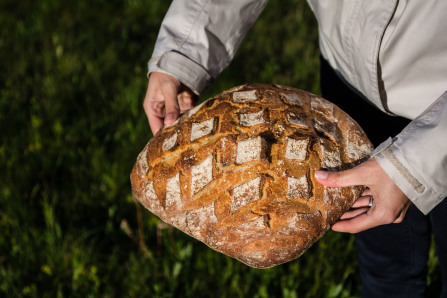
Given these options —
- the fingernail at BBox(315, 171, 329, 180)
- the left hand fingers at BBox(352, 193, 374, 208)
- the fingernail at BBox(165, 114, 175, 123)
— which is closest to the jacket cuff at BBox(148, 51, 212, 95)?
the fingernail at BBox(165, 114, 175, 123)

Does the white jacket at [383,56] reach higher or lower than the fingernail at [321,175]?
higher

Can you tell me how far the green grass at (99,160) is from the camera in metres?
2.30

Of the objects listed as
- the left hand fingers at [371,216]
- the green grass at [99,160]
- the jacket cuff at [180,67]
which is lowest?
the green grass at [99,160]

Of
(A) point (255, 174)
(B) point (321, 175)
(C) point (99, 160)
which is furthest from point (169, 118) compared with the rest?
(C) point (99, 160)

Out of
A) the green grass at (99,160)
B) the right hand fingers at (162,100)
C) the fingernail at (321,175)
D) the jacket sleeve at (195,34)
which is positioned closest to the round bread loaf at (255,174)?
the fingernail at (321,175)

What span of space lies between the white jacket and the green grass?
3.27ft

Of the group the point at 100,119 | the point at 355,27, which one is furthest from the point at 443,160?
the point at 100,119

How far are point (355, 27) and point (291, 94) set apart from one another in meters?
0.35

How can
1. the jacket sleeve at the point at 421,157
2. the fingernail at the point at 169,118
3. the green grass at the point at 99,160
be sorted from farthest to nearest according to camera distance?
the green grass at the point at 99,160
the fingernail at the point at 169,118
the jacket sleeve at the point at 421,157

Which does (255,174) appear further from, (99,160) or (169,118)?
(99,160)

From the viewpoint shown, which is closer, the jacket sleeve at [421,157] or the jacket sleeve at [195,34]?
the jacket sleeve at [421,157]

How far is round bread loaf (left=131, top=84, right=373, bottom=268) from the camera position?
150cm

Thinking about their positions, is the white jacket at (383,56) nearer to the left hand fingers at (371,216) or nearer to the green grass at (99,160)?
the left hand fingers at (371,216)

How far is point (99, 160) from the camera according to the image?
2867 millimetres
